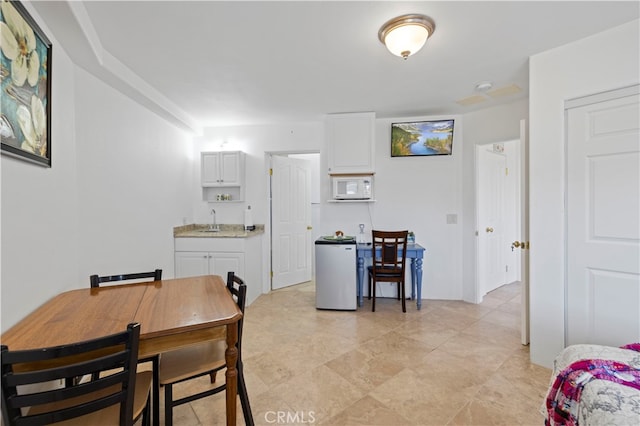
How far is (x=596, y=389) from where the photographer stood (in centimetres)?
105

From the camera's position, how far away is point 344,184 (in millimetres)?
3736

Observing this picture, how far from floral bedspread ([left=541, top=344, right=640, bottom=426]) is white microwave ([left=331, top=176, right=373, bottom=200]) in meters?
2.64

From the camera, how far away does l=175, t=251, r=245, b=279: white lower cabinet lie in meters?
3.53

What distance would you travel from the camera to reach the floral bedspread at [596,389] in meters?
0.98

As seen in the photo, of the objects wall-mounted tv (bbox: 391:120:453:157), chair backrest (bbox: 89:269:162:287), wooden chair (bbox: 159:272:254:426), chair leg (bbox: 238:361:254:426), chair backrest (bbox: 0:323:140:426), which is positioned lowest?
chair leg (bbox: 238:361:254:426)

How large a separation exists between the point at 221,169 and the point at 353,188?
197cm

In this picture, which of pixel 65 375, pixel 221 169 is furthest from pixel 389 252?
pixel 65 375

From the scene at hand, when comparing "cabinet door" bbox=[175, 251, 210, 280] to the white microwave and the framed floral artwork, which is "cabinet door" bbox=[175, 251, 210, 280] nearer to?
the white microwave

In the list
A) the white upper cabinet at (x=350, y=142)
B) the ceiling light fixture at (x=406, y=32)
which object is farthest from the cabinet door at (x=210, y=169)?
the ceiling light fixture at (x=406, y=32)

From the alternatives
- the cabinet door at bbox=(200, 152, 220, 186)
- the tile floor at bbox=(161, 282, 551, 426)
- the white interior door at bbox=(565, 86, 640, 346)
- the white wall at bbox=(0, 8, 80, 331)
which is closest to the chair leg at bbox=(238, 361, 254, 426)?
the tile floor at bbox=(161, 282, 551, 426)

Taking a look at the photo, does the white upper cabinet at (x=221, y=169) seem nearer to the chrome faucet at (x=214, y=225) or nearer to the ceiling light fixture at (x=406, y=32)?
the chrome faucet at (x=214, y=225)

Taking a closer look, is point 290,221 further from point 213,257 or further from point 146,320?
point 146,320

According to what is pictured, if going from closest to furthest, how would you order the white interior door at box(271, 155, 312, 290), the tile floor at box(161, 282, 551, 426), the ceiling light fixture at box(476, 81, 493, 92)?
1. the tile floor at box(161, 282, 551, 426)
2. the ceiling light fixture at box(476, 81, 493, 92)
3. the white interior door at box(271, 155, 312, 290)

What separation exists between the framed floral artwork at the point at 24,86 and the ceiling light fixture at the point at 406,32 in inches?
79.1
